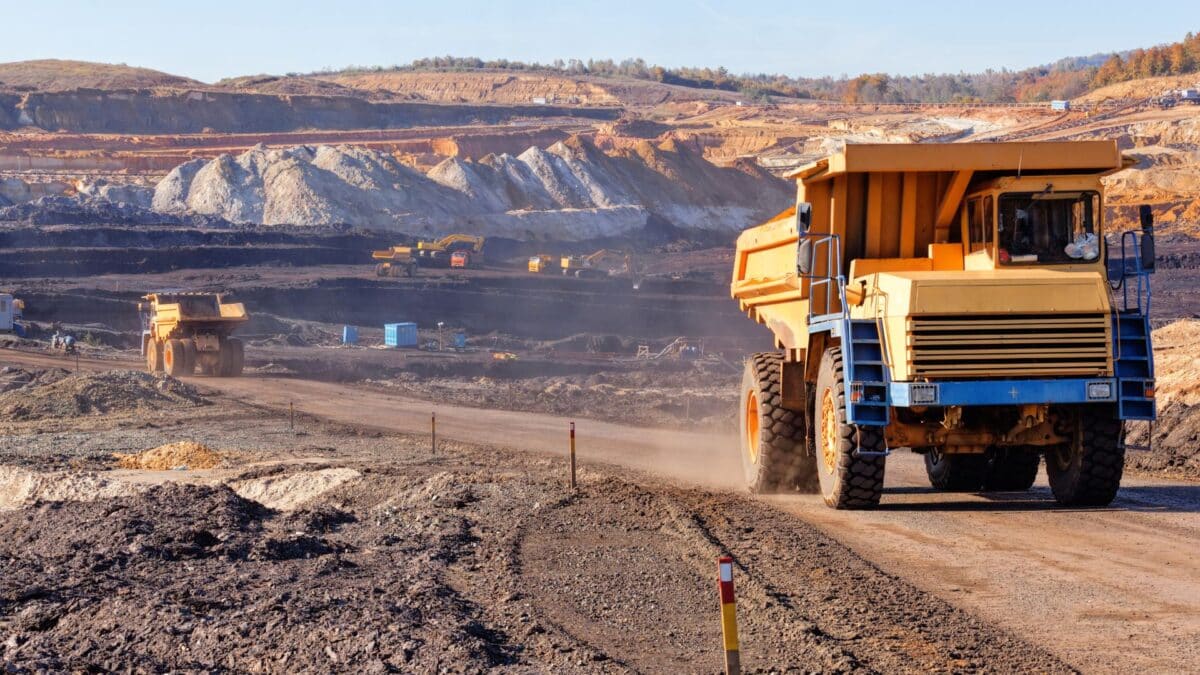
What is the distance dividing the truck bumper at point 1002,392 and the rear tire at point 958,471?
2.95 m

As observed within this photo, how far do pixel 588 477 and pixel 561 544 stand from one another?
532 centimetres

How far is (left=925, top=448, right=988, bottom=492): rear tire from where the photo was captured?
562 inches

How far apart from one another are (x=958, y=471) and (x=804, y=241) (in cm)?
403

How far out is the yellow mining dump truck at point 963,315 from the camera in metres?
11.2

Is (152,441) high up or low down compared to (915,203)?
down

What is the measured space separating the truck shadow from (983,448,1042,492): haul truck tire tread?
0.12 meters

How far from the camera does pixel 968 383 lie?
11188 millimetres

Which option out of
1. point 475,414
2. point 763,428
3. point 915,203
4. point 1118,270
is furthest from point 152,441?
point 1118,270

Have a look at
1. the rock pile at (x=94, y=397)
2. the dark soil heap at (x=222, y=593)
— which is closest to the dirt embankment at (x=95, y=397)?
the rock pile at (x=94, y=397)

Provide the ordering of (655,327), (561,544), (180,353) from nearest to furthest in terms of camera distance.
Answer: (561,544) < (180,353) < (655,327)

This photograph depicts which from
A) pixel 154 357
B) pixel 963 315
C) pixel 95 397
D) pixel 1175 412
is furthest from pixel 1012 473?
pixel 154 357

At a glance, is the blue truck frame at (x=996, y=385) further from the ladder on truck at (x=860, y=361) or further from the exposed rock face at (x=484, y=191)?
the exposed rock face at (x=484, y=191)

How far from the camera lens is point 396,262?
206ft

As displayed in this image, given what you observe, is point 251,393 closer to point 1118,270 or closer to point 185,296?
point 185,296
